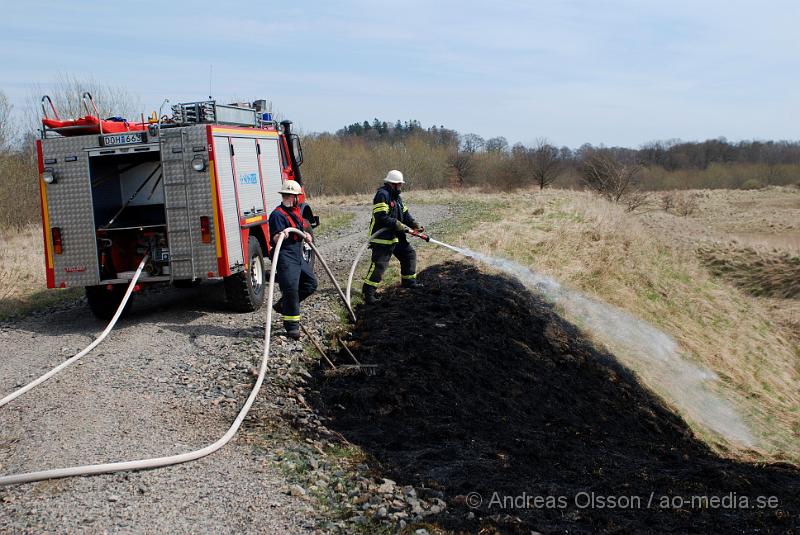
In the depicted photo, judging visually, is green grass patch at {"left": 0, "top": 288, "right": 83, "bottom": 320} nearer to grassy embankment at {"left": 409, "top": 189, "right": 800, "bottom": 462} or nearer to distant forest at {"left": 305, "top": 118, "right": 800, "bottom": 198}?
grassy embankment at {"left": 409, "top": 189, "right": 800, "bottom": 462}

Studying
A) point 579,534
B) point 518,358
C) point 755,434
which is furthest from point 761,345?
point 579,534

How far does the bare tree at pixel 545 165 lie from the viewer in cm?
4934

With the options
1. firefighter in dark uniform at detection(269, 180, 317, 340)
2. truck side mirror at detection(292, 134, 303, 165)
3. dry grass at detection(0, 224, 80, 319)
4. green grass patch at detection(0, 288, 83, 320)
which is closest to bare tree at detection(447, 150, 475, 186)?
dry grass at detection(0, 224, 80, 319)

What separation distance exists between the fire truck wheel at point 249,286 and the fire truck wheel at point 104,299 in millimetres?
→ 1581

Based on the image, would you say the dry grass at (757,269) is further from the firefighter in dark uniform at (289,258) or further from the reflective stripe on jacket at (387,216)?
the firefighter in dark uniform at (289,258)

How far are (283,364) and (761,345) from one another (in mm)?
13745

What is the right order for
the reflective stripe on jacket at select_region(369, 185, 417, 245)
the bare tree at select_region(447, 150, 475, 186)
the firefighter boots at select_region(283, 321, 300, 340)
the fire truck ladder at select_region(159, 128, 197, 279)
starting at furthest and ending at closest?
the bare tree at select_region(447, 150, 475, 186)
the reflective stripe on jacket at select_region(369, 185, 417, 245)
the fire truck ladder at select_region(159, 128, 197, 279)
the firefighter boots at select_region(283, 321, 300, 340)

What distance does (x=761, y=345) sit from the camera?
17312 millimetres

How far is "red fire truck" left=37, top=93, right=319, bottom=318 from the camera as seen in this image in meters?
9.61

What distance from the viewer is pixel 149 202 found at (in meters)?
10.8

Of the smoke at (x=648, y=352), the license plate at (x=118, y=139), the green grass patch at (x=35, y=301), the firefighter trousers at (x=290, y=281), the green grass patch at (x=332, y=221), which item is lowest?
the smoke at (x=648, y=352)

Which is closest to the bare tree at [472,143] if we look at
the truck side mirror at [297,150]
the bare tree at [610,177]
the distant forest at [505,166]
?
the distant forest at [505,166]

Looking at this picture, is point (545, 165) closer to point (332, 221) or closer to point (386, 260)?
point (332, 221)

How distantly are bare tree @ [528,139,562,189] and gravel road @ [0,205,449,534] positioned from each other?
133 ft
